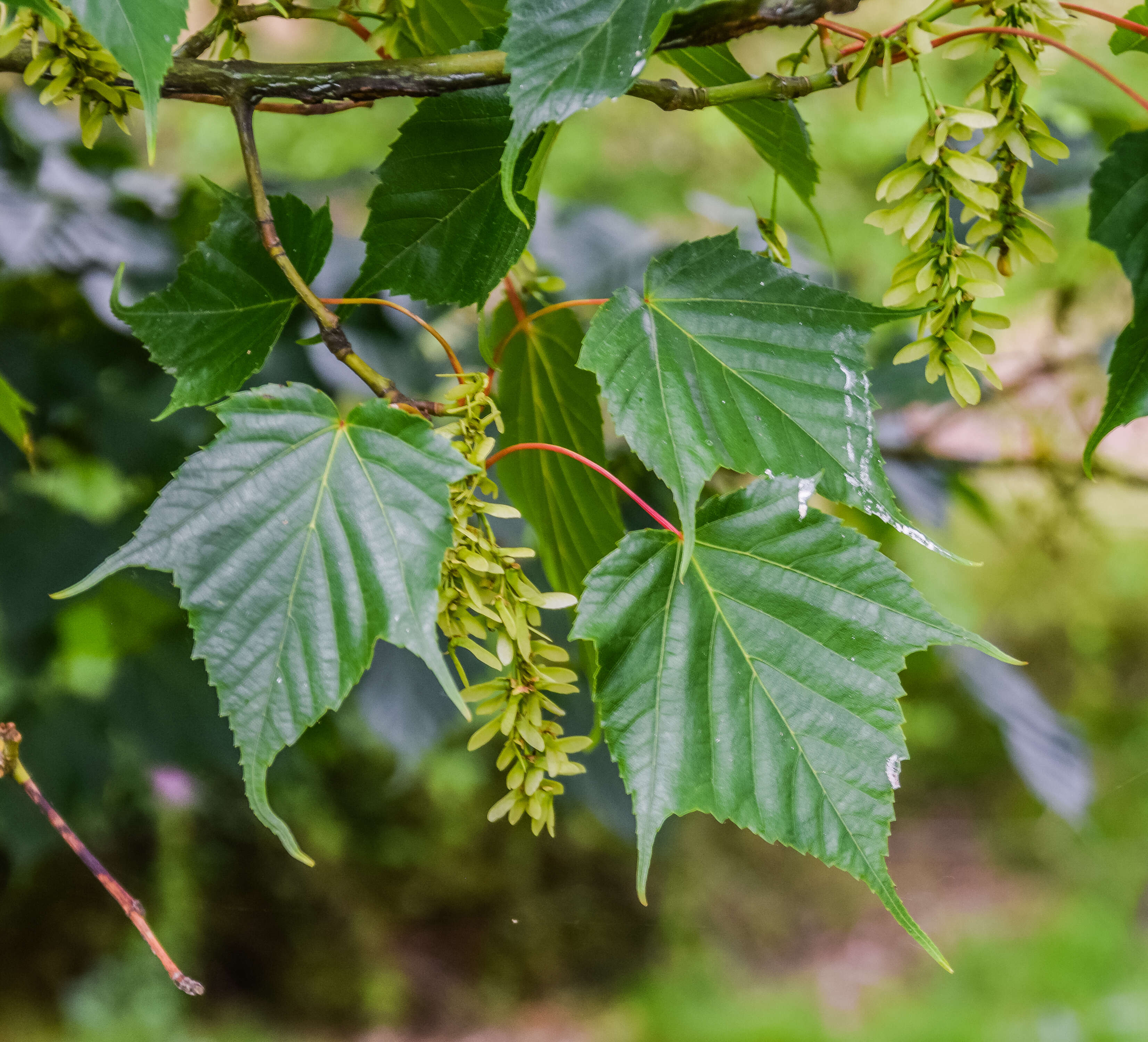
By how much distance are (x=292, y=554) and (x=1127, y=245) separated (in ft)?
0.94

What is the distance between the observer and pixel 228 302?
287mm

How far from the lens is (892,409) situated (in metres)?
0.79

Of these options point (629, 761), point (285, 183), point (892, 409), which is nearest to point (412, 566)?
point (629, 761)

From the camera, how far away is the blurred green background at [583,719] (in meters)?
0.63

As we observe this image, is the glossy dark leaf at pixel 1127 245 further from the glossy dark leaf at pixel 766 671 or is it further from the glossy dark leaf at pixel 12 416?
the glossy dark leaf at pixel 12 416

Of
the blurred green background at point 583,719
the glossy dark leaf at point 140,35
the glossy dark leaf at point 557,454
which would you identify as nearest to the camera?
the glossy dark leaf at point 140,35

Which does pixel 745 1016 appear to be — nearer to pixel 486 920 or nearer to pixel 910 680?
pixel 486 920

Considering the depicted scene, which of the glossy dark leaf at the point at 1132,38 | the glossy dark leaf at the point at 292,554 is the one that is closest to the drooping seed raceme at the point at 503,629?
the glossy dark leaf at the point at 292,554

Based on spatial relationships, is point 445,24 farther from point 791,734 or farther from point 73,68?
point 791,734

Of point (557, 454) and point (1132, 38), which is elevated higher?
point (1132, 38)

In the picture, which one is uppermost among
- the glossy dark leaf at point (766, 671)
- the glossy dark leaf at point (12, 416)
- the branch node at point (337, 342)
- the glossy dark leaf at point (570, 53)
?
the glossy dark leaf at point (570, 53)

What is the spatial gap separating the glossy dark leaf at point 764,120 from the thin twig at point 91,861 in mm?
297

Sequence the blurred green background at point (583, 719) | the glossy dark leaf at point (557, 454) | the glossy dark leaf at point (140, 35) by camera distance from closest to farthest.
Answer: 1. the glossy dark leaf at point (140, 35)
2. the glossy dark leaf at point (557, 454)
3. the blurred green background at point (583, 719)

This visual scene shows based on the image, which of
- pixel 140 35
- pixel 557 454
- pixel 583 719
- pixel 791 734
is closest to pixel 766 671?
pixel 791 734
